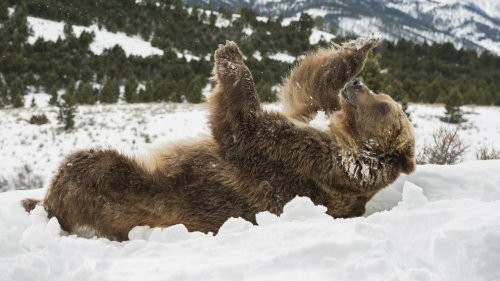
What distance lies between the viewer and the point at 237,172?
3.23 metres

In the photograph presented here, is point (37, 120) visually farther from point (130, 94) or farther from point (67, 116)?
point (130, 94)

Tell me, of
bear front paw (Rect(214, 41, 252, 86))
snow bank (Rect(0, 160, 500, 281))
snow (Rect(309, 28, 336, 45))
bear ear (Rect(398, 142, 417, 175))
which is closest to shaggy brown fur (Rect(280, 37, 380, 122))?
bear front paw (Rect(214, 41, 252, 86))

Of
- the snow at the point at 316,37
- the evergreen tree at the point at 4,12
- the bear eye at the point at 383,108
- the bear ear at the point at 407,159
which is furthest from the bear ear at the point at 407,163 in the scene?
the snow at the point at 316,37

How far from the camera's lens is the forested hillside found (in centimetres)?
2583

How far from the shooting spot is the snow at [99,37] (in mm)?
31297

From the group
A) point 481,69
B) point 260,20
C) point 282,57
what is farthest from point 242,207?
point 481,69

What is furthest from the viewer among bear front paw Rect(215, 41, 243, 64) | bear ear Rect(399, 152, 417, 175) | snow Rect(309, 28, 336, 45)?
snow Rect(309, 28, 336, 45)

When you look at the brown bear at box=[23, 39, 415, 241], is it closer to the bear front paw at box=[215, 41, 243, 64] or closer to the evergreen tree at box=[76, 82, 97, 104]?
the bear front paw at box=[215, 41, 243, 64]

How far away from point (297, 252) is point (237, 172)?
1373 millimetres

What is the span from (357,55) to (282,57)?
106 ft

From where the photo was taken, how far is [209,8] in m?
43.2

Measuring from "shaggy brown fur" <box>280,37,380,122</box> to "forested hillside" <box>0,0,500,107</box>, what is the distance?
1638 centimetres

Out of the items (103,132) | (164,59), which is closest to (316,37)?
(164,59)

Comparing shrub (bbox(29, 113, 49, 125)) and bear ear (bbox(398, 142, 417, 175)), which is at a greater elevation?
bear ear (bbox(398, 142, 417, 175))
